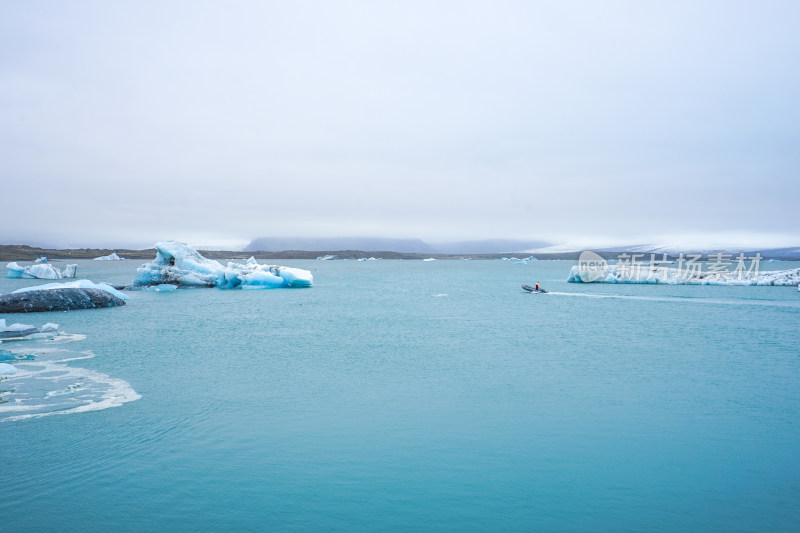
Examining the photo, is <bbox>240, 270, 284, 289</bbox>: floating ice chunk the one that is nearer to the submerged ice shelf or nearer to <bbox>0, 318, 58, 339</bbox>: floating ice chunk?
the submerged ice shelf

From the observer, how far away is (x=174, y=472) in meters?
5.25

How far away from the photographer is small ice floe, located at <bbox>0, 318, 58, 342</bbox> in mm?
12988

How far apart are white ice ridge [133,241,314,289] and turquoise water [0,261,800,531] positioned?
19741 millimetres

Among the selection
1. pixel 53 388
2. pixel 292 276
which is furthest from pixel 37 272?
pixel 53 388

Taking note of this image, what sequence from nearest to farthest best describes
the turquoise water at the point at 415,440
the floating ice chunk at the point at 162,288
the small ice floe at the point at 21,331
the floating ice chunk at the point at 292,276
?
the turquoise water at the point at 415,440, the small ice floe at the point at 21,331, the floating ice chunk at the point at 162,288, the floating ice chunk at the point at 292,276

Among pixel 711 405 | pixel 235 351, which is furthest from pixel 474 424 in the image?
pixel 235 351

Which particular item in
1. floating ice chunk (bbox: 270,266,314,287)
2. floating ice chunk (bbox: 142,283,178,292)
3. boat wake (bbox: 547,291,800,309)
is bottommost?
floating ice chunk (bbox: 142,283,178,292)

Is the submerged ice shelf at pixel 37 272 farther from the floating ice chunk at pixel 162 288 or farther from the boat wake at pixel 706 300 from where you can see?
the boat wake at pixel 706 300

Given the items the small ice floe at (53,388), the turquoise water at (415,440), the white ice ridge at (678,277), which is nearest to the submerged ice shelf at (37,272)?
the turquoise water at (415,440)

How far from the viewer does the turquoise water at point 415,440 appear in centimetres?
453

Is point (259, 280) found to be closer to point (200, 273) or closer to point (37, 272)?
point (200, 273)

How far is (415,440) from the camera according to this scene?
6.27m

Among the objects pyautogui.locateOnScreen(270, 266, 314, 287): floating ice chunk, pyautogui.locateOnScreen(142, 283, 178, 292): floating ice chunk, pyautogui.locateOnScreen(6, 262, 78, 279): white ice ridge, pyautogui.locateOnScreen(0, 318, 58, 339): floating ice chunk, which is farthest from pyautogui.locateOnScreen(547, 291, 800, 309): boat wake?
pyautogui.locateOnScreen(6, 262, 78, 279): white ice ridge

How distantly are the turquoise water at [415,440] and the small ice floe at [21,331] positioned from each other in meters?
0.92
